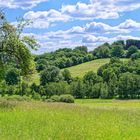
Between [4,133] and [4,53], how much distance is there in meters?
27.4

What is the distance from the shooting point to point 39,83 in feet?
522

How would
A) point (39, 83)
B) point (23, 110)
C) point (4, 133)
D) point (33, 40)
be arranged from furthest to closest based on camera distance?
1. point (39, 83)
2. point (33, 40)
3. point (23, 110)
4. point (4, 133)

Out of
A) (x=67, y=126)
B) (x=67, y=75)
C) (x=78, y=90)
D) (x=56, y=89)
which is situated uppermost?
(x=67, y=75)

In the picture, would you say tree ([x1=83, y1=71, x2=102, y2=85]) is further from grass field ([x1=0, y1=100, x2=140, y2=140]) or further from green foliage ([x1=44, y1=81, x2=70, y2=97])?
grass field ([x1=0, y1=100, x2=140, y2=140])

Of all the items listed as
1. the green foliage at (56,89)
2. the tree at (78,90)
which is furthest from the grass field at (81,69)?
the tree at (78,90)

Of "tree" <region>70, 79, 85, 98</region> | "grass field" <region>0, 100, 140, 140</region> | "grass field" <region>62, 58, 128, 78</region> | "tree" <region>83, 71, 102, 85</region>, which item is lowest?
A: "grass field" <region>0, 100, 140, 140</region>

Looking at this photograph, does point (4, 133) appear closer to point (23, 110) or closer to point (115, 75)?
point (23, 110)

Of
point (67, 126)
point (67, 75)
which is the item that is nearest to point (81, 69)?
point (67, 75)

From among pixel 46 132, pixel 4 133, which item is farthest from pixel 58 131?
pixel 4 133

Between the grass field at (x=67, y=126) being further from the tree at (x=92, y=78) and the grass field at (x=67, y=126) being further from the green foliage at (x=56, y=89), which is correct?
the tree at (x=92, y=78)

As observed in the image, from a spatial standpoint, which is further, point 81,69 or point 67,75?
point 81,69

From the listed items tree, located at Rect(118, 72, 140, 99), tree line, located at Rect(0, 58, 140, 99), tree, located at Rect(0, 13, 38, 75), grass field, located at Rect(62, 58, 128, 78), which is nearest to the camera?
tree, located at Rect(0, 13, 38, 75)

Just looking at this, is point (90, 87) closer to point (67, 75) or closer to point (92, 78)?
point (92, 78)

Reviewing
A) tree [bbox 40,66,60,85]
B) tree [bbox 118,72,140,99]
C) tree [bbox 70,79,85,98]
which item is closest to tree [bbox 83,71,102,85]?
tree [bbox 40,66,60,85]
